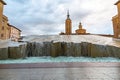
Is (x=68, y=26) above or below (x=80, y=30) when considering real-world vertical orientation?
above

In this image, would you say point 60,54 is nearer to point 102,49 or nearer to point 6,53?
point 102,49

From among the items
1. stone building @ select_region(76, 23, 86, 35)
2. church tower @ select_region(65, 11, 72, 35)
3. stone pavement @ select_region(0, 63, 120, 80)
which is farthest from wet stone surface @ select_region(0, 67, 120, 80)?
stone building @ select_region(76, 23, 86, 35)

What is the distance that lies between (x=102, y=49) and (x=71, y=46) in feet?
7.20

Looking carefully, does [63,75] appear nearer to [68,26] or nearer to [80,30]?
[68,26]

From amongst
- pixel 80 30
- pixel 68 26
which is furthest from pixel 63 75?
pixel 80 30

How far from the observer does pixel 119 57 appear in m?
10.1

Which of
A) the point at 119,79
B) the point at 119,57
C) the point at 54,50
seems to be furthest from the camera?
the point at 54,50

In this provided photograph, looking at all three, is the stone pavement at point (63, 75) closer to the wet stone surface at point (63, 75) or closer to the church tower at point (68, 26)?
the wet stone surface at point (63, 75)

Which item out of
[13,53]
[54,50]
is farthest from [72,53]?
[13,53]

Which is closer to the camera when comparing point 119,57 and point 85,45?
point 119,57

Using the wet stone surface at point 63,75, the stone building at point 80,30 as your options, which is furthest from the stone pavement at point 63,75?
the stone building at point 80,30

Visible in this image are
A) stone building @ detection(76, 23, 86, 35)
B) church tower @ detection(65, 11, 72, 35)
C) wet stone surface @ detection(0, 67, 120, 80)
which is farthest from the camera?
stone building @ detection(76, 23, 86, 35)

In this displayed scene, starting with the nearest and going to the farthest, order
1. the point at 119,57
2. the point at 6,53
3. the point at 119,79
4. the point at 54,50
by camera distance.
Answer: the point at 119,79 → the point at 6,53 → the point at 119,57 → the point at 54,50

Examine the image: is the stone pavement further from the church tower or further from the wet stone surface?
the church tower
